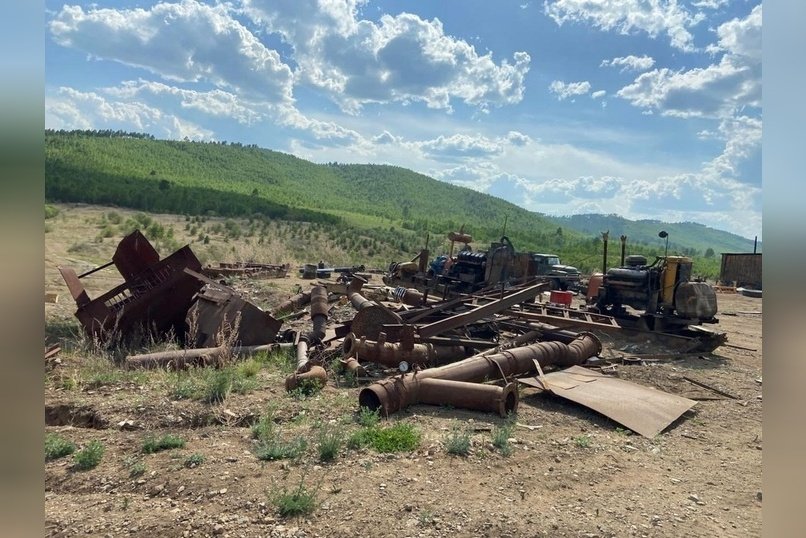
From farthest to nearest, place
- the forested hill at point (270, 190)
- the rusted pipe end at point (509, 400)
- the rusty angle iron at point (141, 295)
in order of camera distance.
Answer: the forested hill at point (270, 190) → the rusty angle iron at point (141, 295) → the rusted pipe end at point (509, 400)

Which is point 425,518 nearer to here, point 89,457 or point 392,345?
point 89,457

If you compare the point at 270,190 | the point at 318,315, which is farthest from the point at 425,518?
the point at 270,190

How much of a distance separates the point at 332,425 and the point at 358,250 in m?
32.5

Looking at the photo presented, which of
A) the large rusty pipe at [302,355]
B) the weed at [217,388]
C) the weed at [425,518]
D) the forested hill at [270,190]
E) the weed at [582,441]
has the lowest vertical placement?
the weed at [425,518]

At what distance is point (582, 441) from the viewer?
238 inches

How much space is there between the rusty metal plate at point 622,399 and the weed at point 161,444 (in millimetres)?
4606

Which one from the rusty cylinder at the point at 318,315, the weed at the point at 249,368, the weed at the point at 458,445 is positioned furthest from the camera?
the rusty cylinder at the point at 318,315

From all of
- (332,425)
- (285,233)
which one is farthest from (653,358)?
(285,233)

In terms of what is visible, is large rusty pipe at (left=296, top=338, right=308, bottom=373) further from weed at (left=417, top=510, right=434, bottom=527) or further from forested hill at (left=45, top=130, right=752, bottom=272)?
forested hill at (left=45, top=130, right=752, bottom=272)

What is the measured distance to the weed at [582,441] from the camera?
5.97 m

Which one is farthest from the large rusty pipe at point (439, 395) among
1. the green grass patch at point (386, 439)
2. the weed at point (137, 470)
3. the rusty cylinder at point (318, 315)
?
the rusty cylinder at point (318, 315)

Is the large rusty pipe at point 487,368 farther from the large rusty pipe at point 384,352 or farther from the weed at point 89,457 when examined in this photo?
the weed at point 89,457

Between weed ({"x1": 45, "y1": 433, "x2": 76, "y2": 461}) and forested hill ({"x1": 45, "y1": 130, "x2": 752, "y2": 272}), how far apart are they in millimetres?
2991

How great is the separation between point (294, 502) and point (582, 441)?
3.29m
